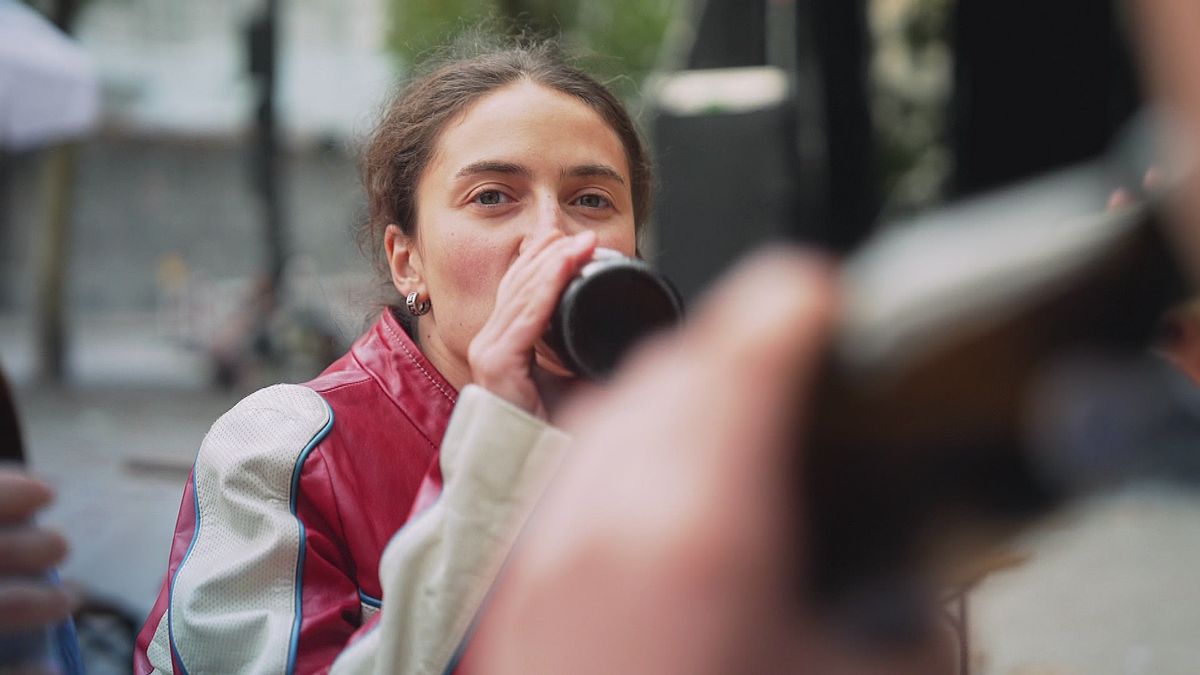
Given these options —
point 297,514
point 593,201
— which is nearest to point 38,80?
point 593,201

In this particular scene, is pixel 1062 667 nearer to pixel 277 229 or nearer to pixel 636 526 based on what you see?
pixel 636 526

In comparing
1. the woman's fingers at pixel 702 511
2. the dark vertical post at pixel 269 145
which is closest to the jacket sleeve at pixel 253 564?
the woman's fingers at pixel 702 511

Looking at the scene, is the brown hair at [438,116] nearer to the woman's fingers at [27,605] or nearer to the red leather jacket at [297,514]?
the red leather jacket at [297,514]

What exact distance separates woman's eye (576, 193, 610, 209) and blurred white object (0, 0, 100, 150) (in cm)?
553

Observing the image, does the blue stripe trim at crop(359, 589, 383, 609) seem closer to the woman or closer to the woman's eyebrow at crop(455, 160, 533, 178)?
the woman

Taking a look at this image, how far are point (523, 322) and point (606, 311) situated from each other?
0.09 m

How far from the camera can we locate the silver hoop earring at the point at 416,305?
1.69m

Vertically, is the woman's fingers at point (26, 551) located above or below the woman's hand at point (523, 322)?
below

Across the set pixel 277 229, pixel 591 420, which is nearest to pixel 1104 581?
pixel 591 420

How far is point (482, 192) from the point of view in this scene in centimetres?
160

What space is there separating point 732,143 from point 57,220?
9.14m

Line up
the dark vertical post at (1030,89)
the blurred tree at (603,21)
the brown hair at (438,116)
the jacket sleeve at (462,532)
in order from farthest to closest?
the blurred tree at (603,21) → the dark vertical post at (1030,89) → the brown hair at (438,116) → the jacket sleeve at (462,532)

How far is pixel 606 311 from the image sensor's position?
96 centimetres

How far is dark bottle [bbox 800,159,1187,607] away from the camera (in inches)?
18.7
